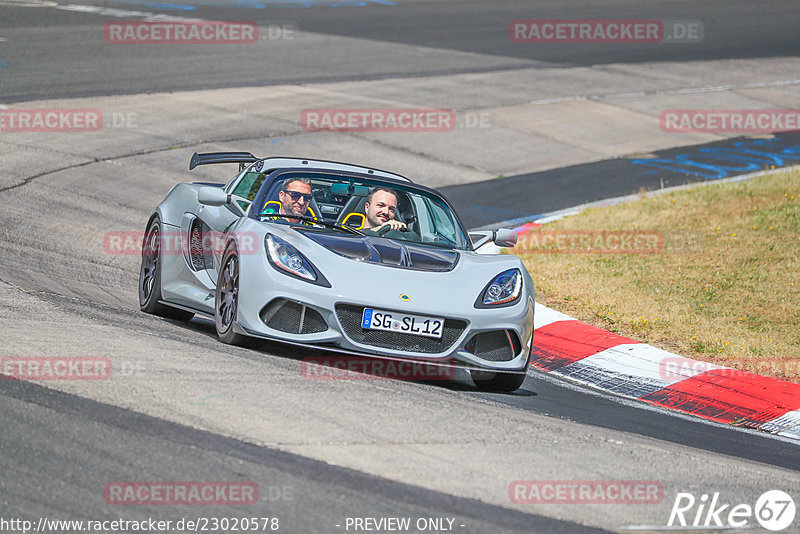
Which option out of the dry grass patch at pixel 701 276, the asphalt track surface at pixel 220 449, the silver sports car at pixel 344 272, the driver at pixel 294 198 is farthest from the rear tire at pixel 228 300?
the dry grass patch at pixel 701 276

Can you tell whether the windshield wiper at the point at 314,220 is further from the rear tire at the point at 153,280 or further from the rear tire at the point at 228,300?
the rear tire at the point at 153,280

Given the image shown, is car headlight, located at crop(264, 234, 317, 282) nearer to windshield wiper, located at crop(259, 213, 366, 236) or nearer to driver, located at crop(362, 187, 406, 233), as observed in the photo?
windshield wiper, located at crop(259, 213, 366, 236)

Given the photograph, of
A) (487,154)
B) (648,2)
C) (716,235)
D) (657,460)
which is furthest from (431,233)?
(648,2)

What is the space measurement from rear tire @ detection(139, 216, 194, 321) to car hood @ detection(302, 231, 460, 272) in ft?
5.74

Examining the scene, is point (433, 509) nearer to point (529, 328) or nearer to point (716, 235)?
point (529, 328)

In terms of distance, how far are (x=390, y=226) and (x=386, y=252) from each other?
0.76 metres

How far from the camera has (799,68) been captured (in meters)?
26.4

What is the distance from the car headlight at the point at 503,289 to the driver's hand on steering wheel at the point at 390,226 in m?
0.98

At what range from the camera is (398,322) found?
22.7 feet

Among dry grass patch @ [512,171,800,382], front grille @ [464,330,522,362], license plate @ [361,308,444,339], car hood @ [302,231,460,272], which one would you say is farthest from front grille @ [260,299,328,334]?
dry grass patch @ [512,171,800,382]

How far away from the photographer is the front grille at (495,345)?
7.16 metres

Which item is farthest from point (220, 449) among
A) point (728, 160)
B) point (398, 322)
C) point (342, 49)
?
point (342, 49)

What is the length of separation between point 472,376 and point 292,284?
1.52m

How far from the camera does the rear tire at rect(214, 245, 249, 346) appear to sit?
23.8 ft
